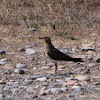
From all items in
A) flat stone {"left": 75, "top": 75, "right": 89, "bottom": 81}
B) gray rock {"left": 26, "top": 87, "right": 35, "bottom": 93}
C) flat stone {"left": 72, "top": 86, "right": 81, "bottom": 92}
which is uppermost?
flat stone {"left": 75, "top": 75, "right": 89, "bottom": 81}

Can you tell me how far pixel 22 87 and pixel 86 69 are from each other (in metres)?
1.76

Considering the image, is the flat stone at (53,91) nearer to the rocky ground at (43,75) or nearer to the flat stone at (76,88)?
the rocky ground at (43,75)

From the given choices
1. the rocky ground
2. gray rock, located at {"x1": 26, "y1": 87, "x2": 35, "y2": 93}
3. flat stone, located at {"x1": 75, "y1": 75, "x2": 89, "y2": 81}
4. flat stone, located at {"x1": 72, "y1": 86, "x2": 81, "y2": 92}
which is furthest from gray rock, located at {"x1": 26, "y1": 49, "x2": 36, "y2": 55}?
flat stone, located at {"x1": 72, "y1": 86, "x2": 81, "y2": 92}

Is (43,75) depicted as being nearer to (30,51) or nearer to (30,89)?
(30,89)

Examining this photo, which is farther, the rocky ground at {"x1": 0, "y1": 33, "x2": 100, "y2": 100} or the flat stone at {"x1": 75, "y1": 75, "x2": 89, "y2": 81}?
the flat stone at {"x1": 75, "y1": 75, "x2": 89, "y2": 81}

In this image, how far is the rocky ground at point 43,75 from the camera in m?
5.95

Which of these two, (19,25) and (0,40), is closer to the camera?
(0,40)

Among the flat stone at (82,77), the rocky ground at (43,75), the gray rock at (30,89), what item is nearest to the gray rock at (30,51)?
the rocky ground at (43,75)

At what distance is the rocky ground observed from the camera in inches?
234

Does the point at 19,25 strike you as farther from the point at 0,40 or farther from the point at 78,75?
the point at 78,75

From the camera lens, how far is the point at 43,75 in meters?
7.21

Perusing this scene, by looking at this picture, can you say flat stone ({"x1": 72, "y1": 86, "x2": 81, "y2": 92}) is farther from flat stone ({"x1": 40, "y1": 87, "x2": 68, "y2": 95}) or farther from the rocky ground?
flat stone ({"x1": 40, "y1": 87, "x2": 68, "y2": 95})

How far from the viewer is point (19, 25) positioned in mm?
11953

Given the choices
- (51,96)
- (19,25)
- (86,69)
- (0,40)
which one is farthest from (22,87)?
(19,25)
